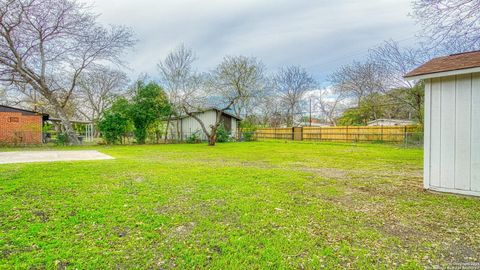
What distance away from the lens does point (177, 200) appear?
4047 mm

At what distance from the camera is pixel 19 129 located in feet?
55.9

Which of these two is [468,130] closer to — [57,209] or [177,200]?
[177,200]

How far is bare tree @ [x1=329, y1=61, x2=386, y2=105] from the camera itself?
20169 millimetres

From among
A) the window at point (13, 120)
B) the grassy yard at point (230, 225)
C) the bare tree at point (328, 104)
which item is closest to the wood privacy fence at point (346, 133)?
the bare tree at point (328, 104)

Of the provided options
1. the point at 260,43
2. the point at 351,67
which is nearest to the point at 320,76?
the point at 351,67

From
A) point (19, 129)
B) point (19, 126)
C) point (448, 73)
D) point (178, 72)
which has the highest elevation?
point (178, 72)

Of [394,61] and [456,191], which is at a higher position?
[394,61]

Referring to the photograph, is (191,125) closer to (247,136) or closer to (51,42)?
(247,136)

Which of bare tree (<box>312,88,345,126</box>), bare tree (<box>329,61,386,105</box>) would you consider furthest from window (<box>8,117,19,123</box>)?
bare tree (<box>312,88,345,126</box>)

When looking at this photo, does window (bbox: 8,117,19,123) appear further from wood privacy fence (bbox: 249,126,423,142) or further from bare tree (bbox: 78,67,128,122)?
wood privacy fence (bbox: 249,126,423,142)

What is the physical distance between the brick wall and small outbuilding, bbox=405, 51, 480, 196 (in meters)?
21.2

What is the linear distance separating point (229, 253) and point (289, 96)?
33338 mm

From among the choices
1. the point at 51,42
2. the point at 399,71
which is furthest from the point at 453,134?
the point at 51,42

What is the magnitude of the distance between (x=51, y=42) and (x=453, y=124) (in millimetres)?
20441
